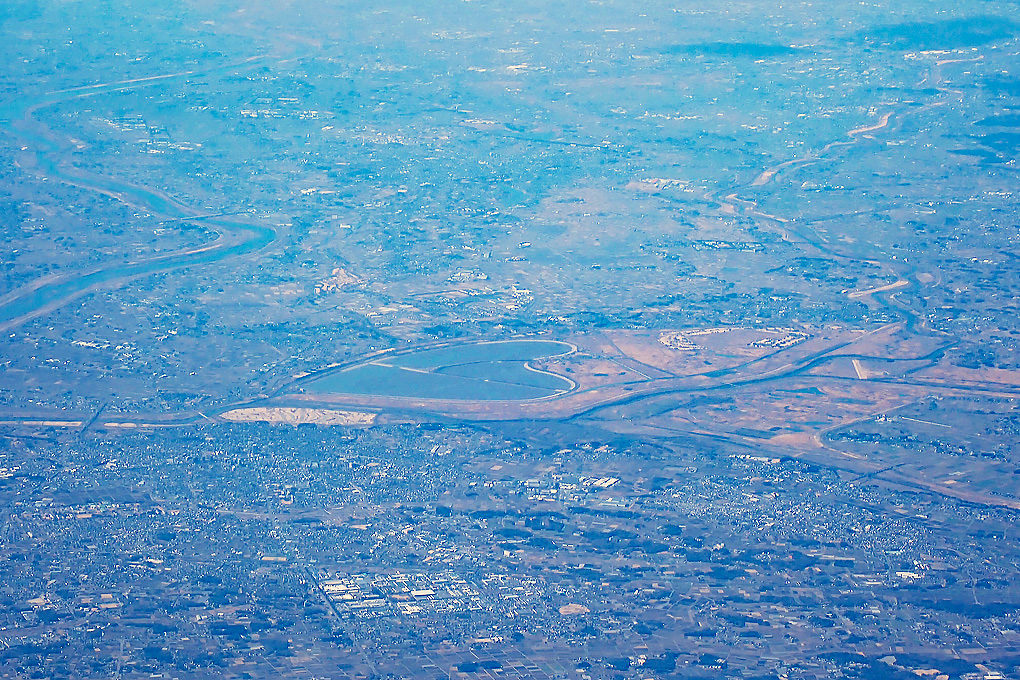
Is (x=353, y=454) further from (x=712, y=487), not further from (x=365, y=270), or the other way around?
(x=365, y=270)

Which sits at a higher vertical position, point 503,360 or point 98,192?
point 98,192

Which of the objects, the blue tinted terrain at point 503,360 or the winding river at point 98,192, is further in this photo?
the winding river at point 98,192

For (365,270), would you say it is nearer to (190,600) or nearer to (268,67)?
(190,600)

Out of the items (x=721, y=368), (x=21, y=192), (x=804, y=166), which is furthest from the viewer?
(x=804, y=166)

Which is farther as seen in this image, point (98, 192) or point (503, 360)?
point (98, 192)

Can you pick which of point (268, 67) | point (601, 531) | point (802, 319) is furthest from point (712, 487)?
point (268, 67)

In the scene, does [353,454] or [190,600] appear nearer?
[190,600]

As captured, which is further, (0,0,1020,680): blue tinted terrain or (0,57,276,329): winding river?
(0,57,276,329): winding river

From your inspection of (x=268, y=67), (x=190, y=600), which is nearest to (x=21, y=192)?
(x=268, y=67)

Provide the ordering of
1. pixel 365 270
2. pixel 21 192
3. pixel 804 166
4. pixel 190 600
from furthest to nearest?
pixel 804 166 → pixel 21 192 → pixel 365 270 → pixel 190 600
